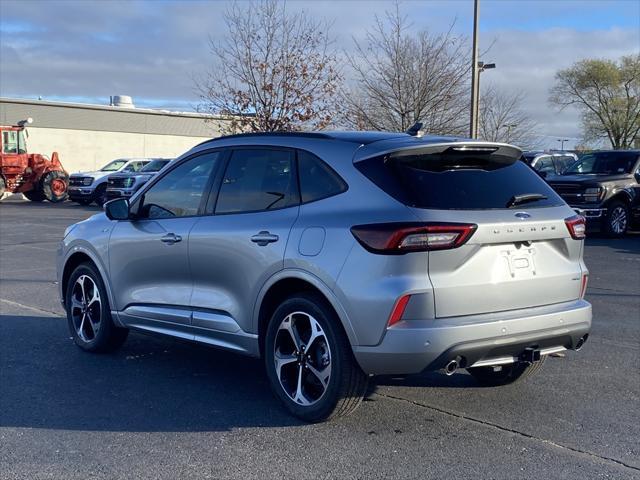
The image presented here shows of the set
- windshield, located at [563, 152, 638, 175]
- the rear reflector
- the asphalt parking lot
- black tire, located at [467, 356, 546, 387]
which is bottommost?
the asphalt parking lot

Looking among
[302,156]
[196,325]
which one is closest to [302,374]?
[196,325]

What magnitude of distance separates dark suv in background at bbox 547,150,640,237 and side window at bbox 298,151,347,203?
43.3 ft

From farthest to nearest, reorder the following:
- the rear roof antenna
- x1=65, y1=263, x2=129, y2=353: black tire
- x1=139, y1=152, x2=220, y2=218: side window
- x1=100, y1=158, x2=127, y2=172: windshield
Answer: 1. x1=100, y1=158, x2=127, y2=172: windshield
2. x1=65, y1=263, x2=129, y2=353: black tire
3. x1=139, y1=152, x2=220, y2=218: side window
4. the rear roof antenna

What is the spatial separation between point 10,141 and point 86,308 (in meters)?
29.6

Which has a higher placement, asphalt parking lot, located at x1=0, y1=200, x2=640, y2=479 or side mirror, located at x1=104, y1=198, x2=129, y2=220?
side mirror, located at x1=104, y1=198, x2=129, y2=220

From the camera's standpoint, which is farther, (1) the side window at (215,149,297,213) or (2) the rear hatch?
Answer: (1) the side window at (215,149,297,213)

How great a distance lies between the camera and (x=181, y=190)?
617 cm

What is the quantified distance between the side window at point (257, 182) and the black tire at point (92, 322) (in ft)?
5.58

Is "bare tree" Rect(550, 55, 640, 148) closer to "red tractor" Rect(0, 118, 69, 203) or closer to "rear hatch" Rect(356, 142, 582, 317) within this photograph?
"red tractor" Rect(0, 118, 69, 203)

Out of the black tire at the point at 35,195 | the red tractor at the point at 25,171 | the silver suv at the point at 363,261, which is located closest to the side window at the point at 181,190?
the silver suv at the point at 363,261

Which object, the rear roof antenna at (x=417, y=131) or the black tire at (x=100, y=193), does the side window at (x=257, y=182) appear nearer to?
the rear roof antenna at (x=417, y=131)

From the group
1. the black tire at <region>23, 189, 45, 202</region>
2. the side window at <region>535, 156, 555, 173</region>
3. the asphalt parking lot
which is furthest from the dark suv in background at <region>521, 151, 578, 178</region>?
the black tire at <region>23, 189, 45, 202</region>

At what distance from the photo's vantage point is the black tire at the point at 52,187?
34438mm

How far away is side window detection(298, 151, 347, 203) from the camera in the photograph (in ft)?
16.4
